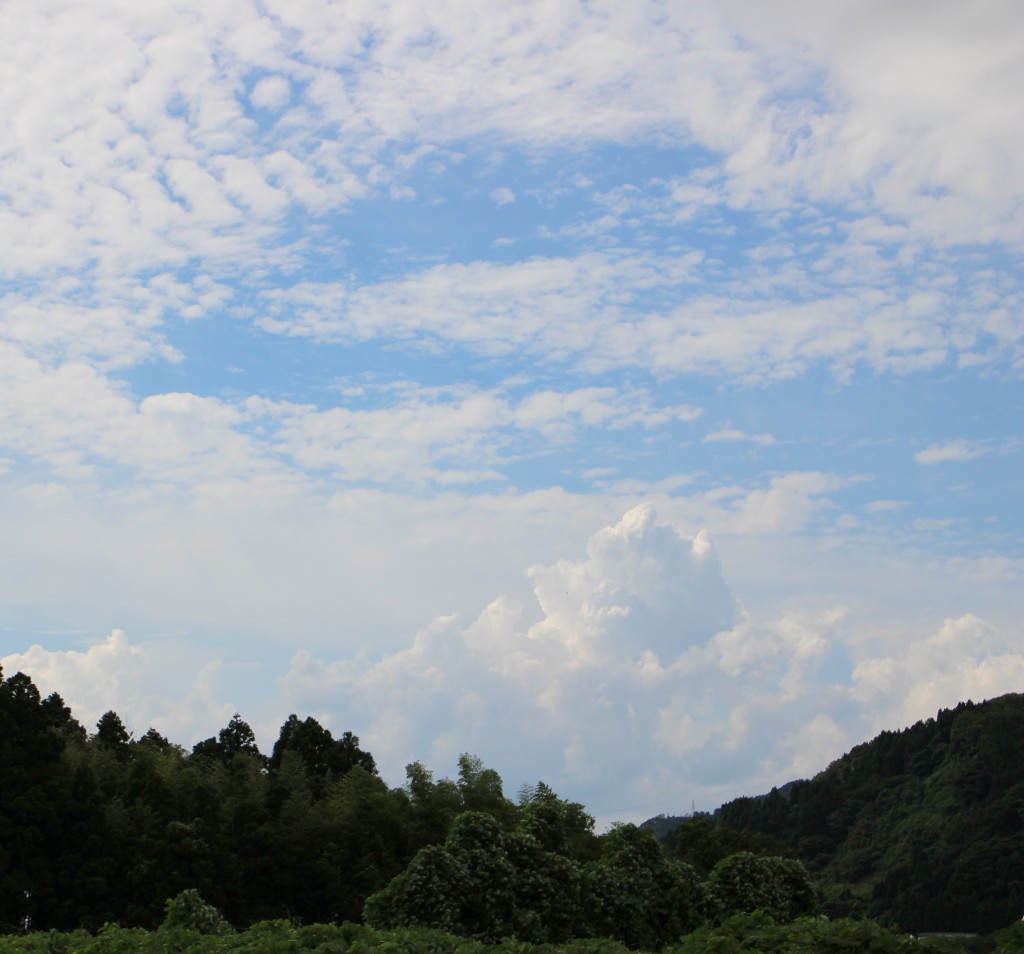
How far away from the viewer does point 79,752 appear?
3819 cm

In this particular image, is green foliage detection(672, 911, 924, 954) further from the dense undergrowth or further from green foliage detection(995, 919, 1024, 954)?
green foliage detection(995, 919, 1024, 954)

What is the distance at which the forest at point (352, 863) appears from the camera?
16156 millimetres

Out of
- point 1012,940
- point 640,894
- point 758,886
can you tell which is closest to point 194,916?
point 640,894

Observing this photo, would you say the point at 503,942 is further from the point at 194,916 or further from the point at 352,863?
the point at 352,863

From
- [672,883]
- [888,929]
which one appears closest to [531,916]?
[672,883]

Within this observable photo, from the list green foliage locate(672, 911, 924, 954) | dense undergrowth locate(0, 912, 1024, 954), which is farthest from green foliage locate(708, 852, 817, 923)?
green foliage locate(672, 911, 924, 954)

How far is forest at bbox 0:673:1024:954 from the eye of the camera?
53.0ft

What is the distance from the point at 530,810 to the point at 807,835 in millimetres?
79284

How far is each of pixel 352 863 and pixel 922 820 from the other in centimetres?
6535

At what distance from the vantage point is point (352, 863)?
3388 cm

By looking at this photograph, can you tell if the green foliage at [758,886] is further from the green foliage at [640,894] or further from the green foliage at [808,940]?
the green foliage at [808,940]

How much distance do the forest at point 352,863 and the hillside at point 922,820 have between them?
1.24 feet

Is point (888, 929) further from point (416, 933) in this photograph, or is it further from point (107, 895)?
point (107, 895)

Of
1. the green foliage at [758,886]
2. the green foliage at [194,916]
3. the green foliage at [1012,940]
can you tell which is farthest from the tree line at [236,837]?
the green foliage at [1012,940]
